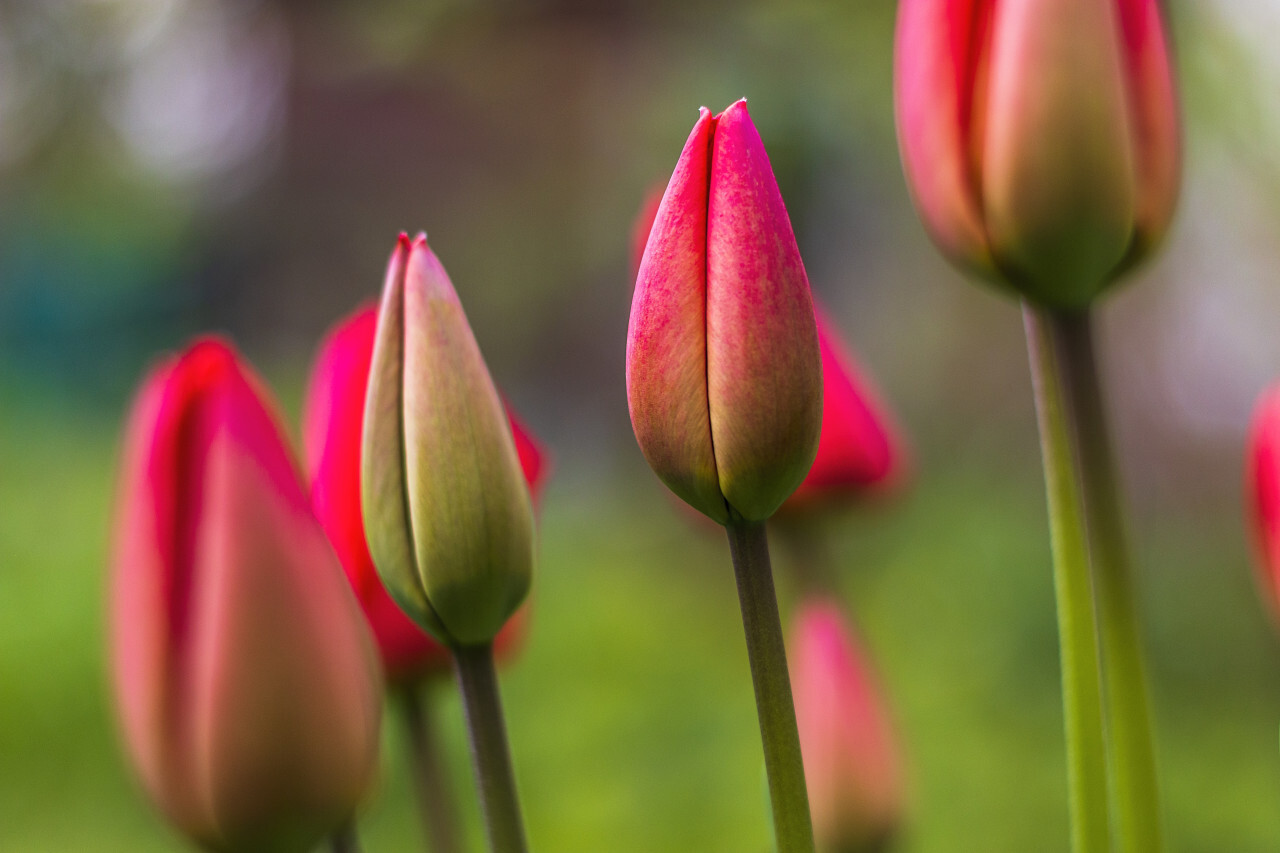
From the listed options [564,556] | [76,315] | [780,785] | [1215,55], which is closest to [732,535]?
[780,785]

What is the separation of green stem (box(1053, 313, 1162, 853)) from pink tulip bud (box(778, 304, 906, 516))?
0.09 metres

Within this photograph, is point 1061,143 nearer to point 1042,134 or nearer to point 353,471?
point 1042,134

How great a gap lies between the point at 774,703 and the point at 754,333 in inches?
1.7

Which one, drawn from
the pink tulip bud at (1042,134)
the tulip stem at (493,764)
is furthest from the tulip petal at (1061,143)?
the tulip stem at (493,764)

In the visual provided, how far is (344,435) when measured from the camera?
0.59ft

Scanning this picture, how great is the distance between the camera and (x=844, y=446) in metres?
0.28

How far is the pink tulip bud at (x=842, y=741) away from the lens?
0.83ft

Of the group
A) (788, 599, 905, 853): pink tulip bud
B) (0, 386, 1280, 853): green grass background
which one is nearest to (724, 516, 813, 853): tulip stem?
(788, 599, 905, 853): pink tulip bud

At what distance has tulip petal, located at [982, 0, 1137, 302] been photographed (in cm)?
17

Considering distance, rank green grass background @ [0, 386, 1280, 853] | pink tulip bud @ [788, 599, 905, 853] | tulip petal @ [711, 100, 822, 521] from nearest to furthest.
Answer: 1. tulip petal @ [711, 100, 822, 521]
2. pink tulip bud @ [788, 599, 905, 853]
3. green grass background @ [0, 386, 1280, 853]

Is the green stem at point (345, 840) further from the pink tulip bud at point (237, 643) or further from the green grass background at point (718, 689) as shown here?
the green grass background at point (718, 689)

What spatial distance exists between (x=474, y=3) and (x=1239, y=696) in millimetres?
1123

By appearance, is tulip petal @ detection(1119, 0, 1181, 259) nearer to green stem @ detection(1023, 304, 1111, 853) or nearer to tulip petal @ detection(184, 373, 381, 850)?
green stem @ detection(1023, 304, 1111, 853)

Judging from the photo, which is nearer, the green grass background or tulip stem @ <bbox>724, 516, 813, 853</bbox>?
tulip stem @ <bbox>724, 516, 813, 853</bbox>
